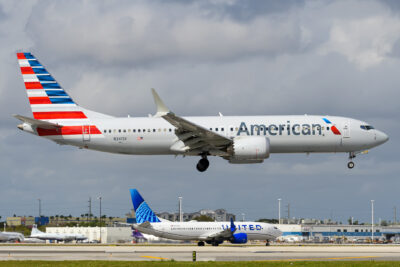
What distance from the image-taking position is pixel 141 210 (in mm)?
110500

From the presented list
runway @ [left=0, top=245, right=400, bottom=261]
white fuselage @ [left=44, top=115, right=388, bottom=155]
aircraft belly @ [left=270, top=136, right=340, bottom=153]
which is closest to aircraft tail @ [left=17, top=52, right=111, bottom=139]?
white fuselage @ [left=44, top=115, right=388, bottom=155]

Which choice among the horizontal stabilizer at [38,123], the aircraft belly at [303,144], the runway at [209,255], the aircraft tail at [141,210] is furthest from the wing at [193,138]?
the aircraft tail at [141,210]

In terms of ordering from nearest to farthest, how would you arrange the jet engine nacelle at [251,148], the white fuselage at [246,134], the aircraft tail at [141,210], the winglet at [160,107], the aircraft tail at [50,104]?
the winglet at [160,107], the jet engine nacelle at [251,148], the white fuselage at [246,134], the aircraft tail at [50,104], the aircraft tail at [141,210]

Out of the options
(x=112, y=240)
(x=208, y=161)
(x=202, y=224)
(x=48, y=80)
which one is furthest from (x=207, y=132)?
(x=112, y=240)

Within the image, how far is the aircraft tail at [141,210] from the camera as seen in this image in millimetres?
108875

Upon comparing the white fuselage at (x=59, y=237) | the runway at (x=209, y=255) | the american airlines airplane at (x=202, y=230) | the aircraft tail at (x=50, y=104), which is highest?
the aircraft tail at (x=50, y=104)

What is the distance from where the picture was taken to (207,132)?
66.0 metres

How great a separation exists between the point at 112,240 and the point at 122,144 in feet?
312

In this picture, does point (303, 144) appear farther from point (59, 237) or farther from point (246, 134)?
point (59, 237)

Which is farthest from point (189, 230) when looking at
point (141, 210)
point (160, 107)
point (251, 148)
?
point (160, 107)

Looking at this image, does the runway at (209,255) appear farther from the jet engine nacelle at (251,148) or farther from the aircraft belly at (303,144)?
the aircraft belly at (303,144)

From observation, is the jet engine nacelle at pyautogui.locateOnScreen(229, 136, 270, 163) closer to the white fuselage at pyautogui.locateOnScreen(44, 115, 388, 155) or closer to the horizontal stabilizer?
the white fuselage at pyautogui.locateOnScreen(44, 115, 388, 155)

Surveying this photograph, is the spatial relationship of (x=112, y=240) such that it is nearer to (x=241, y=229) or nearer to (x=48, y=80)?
(x=241, y=229)

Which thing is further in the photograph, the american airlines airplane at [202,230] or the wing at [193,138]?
the american airlines airplane at [202,230]
